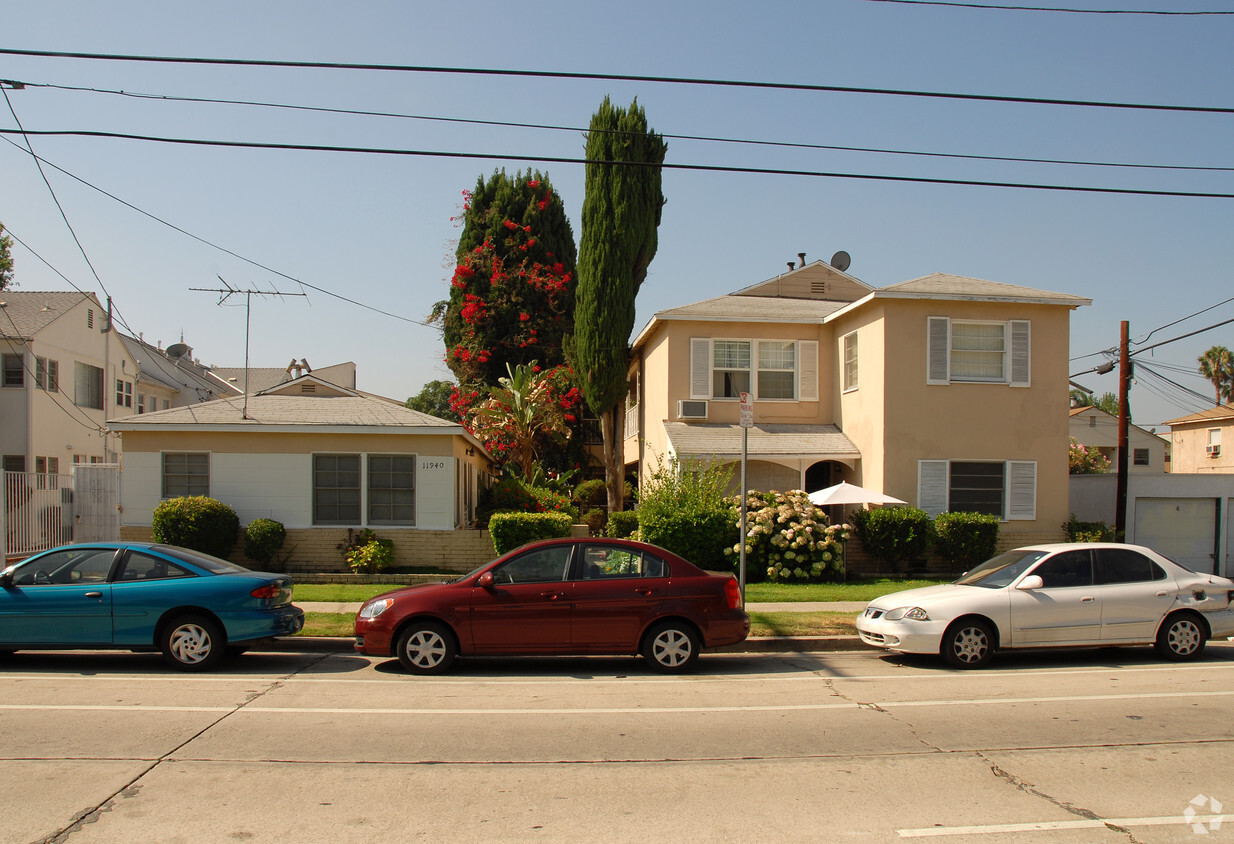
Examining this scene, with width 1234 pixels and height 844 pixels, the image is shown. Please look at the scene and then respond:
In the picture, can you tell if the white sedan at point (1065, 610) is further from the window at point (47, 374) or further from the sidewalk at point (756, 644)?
the window at point (47, 374)

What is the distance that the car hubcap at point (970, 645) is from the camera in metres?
10.1

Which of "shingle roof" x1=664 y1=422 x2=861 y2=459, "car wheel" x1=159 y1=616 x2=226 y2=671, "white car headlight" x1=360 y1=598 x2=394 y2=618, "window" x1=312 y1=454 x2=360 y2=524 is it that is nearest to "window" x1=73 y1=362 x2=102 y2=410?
"window" x1=312 y1=454 x2=360 y2=524

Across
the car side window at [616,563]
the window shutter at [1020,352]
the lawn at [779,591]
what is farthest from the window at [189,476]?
the window shutter at [1020,352]

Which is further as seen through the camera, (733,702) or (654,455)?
(654,455)

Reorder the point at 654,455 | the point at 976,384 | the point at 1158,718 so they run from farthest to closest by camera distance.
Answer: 1. the point at 654,455
2. the point at 976,384
3. the point at 1158,718

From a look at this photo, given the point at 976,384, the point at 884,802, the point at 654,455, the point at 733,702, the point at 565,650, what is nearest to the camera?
the point at 884,802

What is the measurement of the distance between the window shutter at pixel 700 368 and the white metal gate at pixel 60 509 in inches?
514

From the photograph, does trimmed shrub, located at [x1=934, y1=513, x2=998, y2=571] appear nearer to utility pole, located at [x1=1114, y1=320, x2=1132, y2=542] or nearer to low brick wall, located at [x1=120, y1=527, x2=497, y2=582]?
utility pole, located at [x1=1114, y1=320, x2=1132, y2=542]

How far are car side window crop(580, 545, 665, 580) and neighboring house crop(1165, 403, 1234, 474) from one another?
3089 cm

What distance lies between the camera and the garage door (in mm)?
21500

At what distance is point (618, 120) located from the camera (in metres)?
26.8

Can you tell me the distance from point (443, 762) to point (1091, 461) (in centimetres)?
3571

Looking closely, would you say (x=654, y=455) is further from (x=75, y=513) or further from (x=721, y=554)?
(x=75, y=513)

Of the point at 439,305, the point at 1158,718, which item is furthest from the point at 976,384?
the point at 439,305
